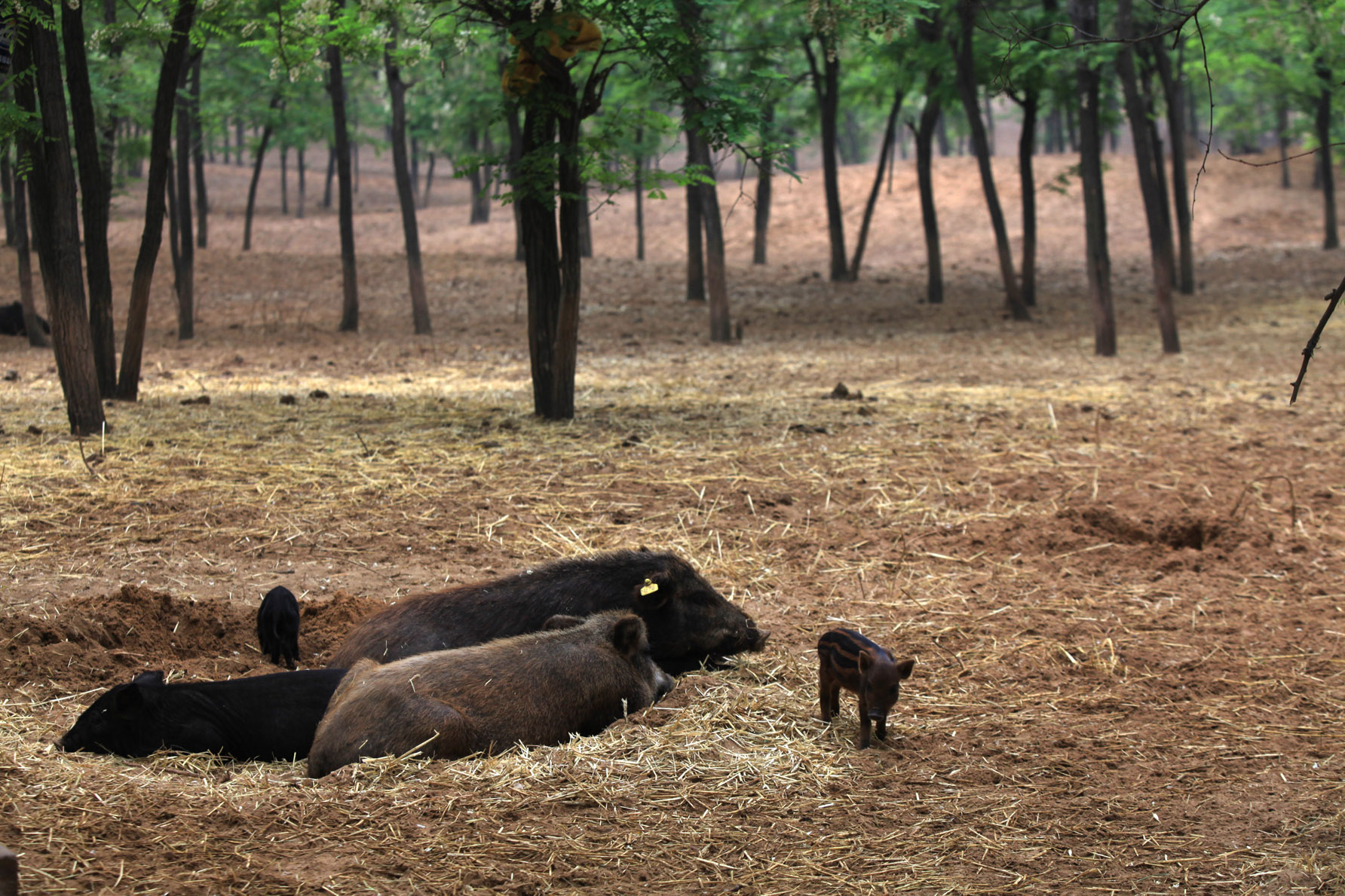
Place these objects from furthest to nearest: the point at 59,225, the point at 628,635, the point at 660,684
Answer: the point at 59,225, the point at 660,684, the point at 628,635

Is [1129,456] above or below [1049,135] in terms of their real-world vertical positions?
below

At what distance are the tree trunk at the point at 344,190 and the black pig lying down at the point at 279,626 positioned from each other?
12567 millimetres

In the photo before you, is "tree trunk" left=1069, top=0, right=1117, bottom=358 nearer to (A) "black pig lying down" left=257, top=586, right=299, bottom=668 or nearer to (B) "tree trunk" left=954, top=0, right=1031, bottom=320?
(B) "tree trunk" left=954, top=0, right=1031, bottom=320

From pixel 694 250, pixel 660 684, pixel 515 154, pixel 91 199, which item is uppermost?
pixel 515 154

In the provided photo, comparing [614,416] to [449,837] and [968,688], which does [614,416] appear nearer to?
[968,688]

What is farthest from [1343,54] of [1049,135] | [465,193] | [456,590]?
[465,193]

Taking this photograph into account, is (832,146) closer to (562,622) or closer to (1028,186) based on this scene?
(1028,186)

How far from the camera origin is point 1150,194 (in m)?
15.5

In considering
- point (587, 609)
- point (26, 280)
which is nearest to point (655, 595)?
point (587, 609)

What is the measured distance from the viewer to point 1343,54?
19.0 meters

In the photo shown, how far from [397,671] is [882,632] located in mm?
2738

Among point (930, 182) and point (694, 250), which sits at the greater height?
point (930, 182)

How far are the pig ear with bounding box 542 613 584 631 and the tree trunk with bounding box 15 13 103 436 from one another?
5881mm

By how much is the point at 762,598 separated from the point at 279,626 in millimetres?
2728
